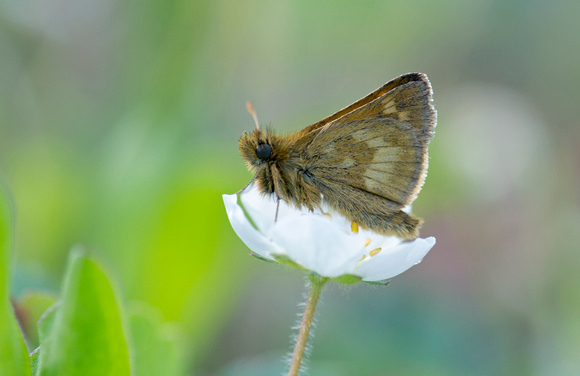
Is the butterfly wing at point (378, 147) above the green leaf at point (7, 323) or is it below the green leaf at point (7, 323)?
above

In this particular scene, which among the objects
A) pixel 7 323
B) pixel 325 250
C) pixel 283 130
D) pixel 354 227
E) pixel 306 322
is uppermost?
pixel 283 130

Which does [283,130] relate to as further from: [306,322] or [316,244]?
[306,322]

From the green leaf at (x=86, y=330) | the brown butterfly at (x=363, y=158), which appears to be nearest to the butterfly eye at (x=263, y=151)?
the brown butterfly at (x=363, y=158)

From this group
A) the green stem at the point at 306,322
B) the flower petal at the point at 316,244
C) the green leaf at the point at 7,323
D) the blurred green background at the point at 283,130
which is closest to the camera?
the green leaf at the point at 7,323

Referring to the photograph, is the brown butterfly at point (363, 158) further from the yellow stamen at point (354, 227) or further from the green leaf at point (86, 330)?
the green leaf at point (86, 330)

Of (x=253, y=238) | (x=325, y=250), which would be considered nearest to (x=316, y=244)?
(x=325, y=250)

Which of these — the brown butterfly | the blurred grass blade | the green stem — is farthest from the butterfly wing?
the blurred grass blade
